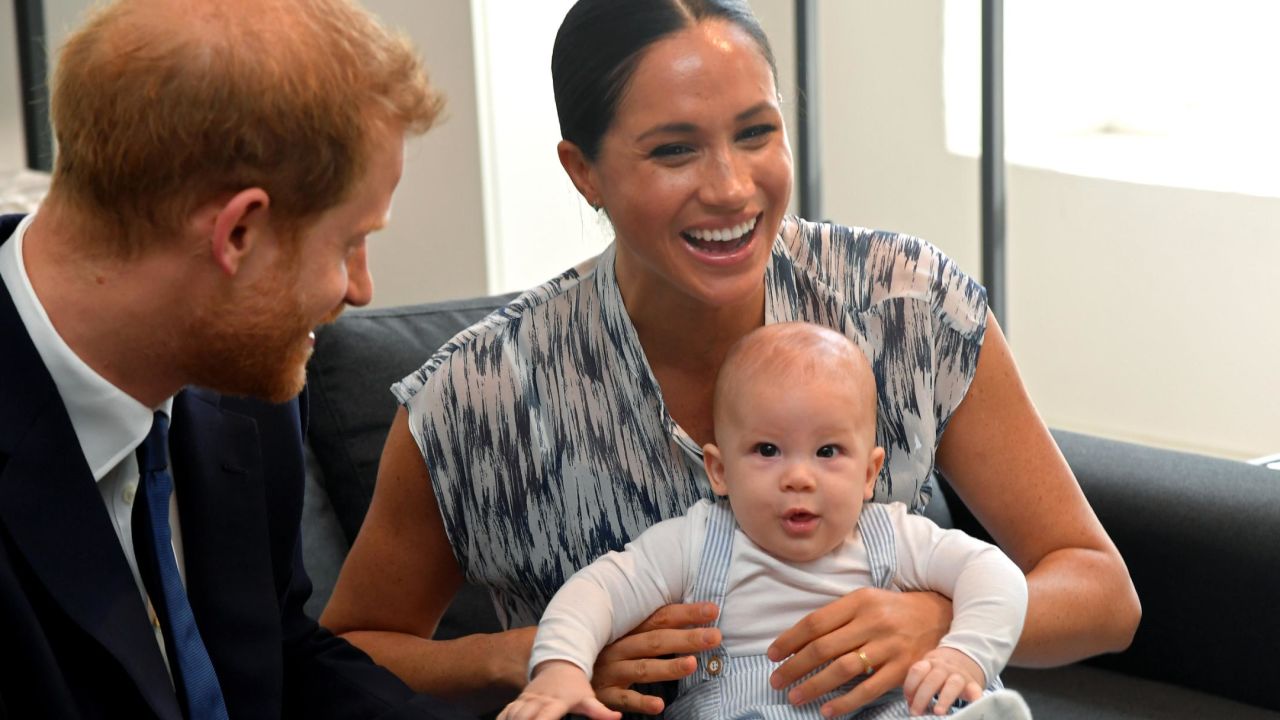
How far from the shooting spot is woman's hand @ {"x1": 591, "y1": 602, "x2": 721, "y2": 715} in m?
1.82

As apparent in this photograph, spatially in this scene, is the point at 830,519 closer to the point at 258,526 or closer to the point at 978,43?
the point at 258,526

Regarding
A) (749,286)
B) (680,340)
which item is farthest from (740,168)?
(680,340)

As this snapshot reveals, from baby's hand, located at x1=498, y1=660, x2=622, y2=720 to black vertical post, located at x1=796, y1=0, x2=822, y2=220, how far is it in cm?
343

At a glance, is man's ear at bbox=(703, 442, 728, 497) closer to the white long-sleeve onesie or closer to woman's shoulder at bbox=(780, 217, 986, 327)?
the white long-sleeve onesie

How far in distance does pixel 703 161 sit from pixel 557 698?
66 centimetres

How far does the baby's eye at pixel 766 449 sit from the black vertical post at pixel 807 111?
3.25 metres

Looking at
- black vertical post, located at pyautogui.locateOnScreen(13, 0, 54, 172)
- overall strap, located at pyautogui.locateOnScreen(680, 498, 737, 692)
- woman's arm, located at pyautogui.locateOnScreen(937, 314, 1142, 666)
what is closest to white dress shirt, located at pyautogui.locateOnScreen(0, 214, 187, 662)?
overall strap, located at pyautogui.locateOnScreen(680, 498, 737, 692)

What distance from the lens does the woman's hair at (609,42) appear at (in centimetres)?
193

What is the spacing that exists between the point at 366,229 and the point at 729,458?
0.56 metres

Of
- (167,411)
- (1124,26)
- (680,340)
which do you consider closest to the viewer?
(167,411)

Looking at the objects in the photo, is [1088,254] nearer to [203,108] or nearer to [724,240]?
[724,240]

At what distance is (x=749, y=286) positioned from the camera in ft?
6.34

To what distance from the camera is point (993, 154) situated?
14.9 ft

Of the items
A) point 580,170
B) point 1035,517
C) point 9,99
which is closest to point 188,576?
point 580,170
